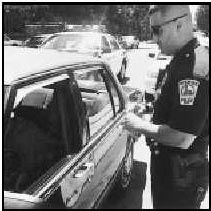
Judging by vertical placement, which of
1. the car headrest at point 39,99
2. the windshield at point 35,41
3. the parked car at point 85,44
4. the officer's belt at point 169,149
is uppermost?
the windshield at point 35,41

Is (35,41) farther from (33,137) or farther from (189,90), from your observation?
(189,90)

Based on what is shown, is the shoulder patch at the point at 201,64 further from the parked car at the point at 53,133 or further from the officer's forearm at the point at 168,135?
the parked car at the point at 53,133

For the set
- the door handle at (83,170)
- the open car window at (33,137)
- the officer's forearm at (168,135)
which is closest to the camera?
the officer's forearm at (168,135)

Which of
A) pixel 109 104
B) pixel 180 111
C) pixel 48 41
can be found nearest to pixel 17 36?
pixel 48 41

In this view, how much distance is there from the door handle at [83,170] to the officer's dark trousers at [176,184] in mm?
358

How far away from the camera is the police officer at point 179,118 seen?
1884 mm

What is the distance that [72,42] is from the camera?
32.3 feet

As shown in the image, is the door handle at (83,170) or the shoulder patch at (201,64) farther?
the door handle at (83,170)

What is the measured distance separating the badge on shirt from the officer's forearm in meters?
0.15

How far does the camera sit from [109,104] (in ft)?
10.3

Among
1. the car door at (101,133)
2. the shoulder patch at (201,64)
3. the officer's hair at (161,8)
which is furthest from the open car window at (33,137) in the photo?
the shoulder patch at (201,64)

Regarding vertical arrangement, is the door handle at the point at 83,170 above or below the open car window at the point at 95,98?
below

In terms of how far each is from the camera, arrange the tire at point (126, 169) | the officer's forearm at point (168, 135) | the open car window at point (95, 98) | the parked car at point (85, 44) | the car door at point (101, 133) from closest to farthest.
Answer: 1. the officer's forearm at point (168, 135)
2. the car door at point (101, 133)
3. the open car window at point (95, 98)
4. the tire at point (126, 169)
5. the parked car at point (85, 44)

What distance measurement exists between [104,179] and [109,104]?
660 millimetres
